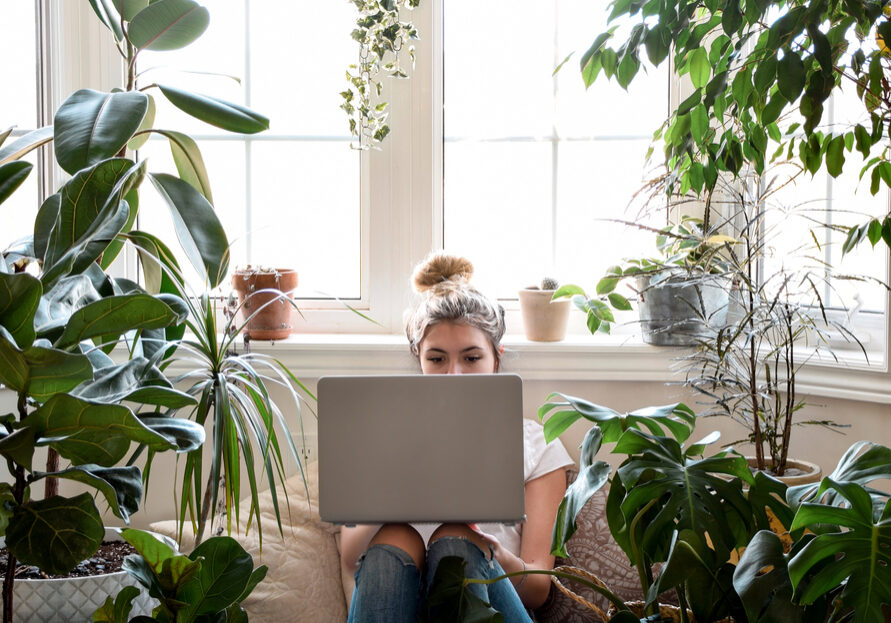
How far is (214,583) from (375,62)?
4.94 feet

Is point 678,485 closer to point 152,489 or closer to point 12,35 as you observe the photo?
point 152,489

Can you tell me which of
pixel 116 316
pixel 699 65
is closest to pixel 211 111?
pixel 116 316

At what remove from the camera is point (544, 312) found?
90.0 inches

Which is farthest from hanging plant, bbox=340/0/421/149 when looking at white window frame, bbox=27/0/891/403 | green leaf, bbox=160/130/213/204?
green leaf, bbox=160/130/213/204

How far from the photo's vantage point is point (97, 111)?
1188mm

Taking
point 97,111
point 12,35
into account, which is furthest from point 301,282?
point 97,111

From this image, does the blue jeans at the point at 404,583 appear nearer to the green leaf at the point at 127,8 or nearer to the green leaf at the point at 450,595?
the green leaf at the point at 450,595

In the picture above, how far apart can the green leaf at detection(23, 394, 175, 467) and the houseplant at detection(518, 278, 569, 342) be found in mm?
1425

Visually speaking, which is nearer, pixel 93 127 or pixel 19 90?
pixel 93 127

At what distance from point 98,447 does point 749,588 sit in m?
0.74

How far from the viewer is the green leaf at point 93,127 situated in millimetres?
1120

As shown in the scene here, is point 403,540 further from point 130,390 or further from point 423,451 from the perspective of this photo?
point 130,390

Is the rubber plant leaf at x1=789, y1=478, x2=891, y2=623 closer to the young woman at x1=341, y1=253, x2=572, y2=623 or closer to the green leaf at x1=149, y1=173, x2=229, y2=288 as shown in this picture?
the young woman at x1=341, y1=253, x2=572, y2=623

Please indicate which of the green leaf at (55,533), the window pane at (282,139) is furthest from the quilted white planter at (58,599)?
the window pane at (282,139)
